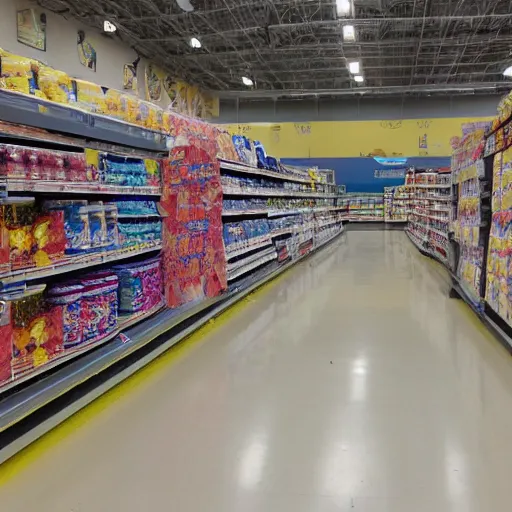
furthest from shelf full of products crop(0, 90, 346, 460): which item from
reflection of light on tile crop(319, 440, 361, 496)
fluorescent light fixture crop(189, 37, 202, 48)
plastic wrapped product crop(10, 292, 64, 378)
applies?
fluorescent light fixture crop(189, 37, 202, 48)

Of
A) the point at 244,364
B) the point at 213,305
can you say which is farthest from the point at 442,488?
the point at 213,305

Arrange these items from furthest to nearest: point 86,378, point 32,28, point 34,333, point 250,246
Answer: point 32,28, point 250,246, point 86,378, point 34,333

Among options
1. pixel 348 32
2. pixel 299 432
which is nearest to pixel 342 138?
pixel 348 32

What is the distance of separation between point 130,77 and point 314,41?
474 cm

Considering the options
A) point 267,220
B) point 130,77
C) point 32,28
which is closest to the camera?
point 267,220

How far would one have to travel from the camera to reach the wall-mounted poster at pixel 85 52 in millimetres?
9375

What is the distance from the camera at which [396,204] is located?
782 inches

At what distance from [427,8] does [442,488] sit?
1069 centimetres

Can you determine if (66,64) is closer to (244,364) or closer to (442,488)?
(244,364)

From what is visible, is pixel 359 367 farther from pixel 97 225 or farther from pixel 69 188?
pixel 69 188

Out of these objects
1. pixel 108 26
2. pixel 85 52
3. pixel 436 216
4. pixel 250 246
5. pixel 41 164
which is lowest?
pixel 250 246

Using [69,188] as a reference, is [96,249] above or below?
below

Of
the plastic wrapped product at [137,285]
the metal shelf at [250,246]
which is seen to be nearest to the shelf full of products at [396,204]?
the metal shelf at [250,246]

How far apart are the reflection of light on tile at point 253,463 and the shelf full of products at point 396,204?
→ 1799cm
